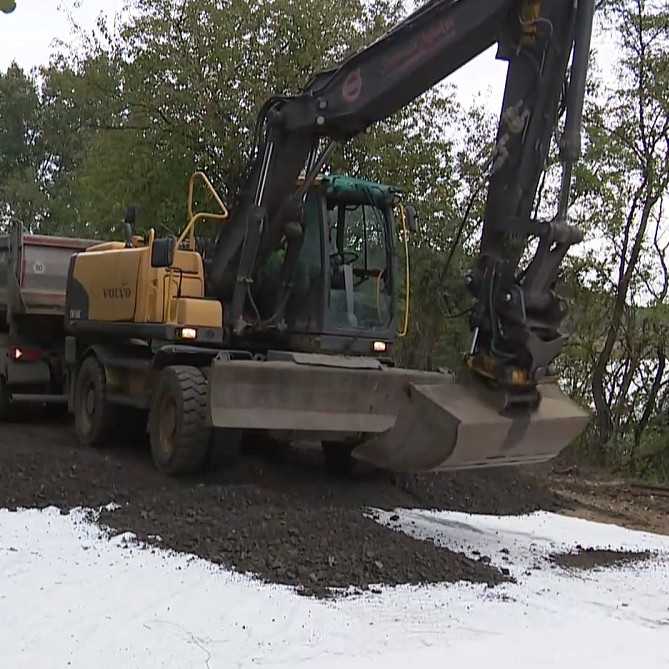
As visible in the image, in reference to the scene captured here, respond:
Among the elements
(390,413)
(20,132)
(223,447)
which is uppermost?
(20,132)

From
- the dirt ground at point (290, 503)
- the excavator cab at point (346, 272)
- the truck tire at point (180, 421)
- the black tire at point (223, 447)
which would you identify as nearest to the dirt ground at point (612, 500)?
the dirt ground at point (290, 503)

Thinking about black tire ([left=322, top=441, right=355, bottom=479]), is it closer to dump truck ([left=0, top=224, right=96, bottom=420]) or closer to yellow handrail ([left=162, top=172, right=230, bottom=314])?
yellow handrail ([left=162, top=172, right=230, bottom=314])

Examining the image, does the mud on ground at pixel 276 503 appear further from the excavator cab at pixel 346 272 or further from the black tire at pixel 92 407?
the excavator cab at pixel 346 272

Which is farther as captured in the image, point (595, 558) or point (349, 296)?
point (349, 296)

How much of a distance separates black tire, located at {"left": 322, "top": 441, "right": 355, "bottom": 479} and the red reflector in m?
4.70

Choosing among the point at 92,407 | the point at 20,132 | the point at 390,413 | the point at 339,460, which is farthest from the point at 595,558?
the point at 20,132

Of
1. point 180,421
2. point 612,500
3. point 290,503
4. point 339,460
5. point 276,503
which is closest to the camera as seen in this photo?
point 276,503

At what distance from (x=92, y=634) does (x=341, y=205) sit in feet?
17.2

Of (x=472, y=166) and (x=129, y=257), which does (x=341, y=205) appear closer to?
(x=129, y=257)

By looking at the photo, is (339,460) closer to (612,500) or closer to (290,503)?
(290,503)

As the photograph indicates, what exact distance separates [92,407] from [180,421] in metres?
2.56

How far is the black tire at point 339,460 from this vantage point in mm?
9398

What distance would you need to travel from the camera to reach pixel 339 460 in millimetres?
9461

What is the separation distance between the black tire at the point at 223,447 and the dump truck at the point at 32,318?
412cm
